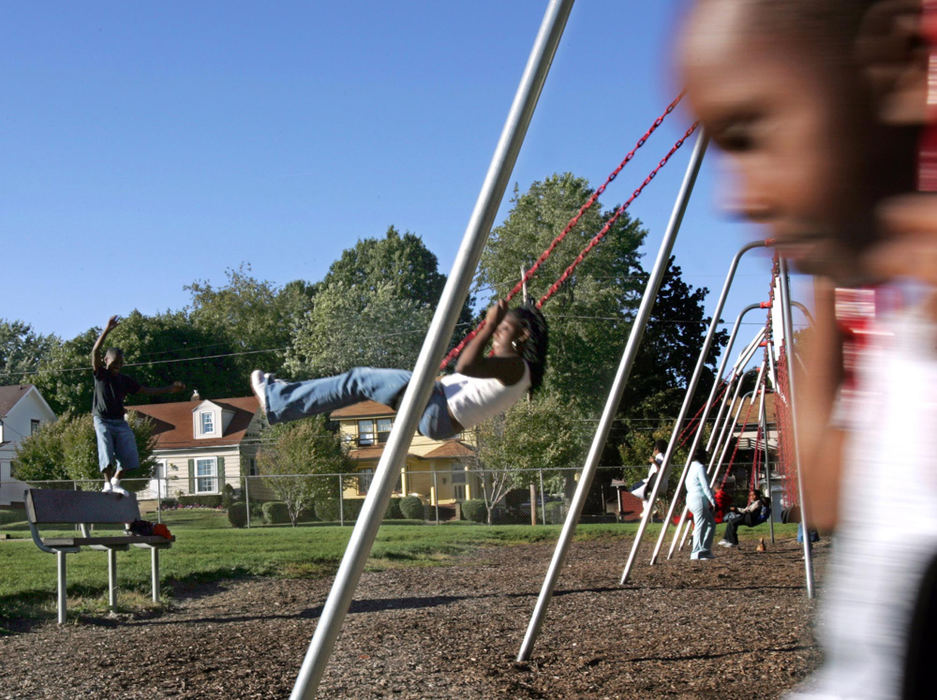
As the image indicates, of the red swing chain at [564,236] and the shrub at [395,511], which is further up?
the red swing chain at [564,236]

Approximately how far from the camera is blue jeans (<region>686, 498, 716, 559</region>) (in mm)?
10703

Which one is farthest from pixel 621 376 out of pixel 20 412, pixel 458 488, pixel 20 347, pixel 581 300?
pixel 20 347

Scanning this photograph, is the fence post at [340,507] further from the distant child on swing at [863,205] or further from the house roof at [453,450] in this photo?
the distant child on swing at [863,205]

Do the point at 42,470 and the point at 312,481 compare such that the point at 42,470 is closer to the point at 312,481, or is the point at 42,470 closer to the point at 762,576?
the point at 312,481

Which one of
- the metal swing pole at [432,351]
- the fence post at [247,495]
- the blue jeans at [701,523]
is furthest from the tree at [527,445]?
the metal swing pole at [432,351]

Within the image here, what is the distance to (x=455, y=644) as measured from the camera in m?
5.36

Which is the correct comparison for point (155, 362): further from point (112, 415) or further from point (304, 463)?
point (112, 415)

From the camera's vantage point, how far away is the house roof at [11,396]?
4135 centimetres

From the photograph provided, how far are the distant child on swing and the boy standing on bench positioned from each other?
7565 millimetres

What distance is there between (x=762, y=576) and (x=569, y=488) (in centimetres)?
1453

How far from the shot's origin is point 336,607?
2010 mm

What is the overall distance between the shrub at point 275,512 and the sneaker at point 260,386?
20.2 metres

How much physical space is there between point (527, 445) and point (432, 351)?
1994 centimetres

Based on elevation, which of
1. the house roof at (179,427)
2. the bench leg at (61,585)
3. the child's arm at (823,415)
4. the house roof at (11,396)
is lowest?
the bench leg at (61,585)
